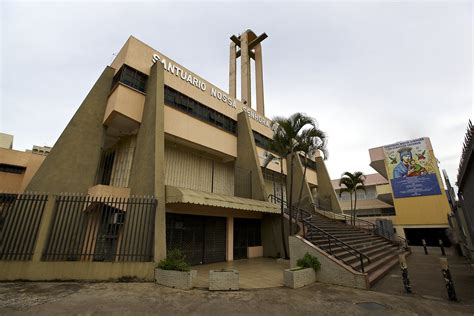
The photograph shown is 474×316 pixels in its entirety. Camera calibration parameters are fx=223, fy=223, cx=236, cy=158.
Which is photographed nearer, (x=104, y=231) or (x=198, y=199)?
(x=104, y=231)

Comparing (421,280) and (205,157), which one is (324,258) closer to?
(421,280)

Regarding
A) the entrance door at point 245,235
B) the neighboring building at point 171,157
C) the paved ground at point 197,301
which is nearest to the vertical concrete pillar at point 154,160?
the neighboring building at point 171,157

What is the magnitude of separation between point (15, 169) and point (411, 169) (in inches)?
1724

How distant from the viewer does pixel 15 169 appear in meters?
20.5

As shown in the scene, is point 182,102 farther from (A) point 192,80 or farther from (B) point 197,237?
(B) point 197,237

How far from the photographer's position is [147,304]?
17.6ft

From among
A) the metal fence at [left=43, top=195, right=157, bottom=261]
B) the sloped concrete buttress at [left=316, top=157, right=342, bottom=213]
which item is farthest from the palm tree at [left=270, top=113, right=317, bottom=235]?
the sloped concrete buttress at [left=316, top=157, right=342, bottom=213]

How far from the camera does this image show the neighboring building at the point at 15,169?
1967 cm

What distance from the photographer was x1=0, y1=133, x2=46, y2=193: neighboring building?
1967cm

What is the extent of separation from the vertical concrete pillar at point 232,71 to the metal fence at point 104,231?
66.5ft

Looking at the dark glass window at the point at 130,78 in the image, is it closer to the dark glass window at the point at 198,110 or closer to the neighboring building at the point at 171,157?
the neighboring building at the point at 171,157

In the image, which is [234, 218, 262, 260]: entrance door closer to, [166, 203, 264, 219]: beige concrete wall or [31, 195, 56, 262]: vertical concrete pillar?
[166, 203, 264, 219]: beige concrete wall

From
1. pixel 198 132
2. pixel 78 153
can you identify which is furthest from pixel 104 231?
pixel 198 132

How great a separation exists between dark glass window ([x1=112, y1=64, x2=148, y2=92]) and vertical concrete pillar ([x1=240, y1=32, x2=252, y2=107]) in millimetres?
12670
